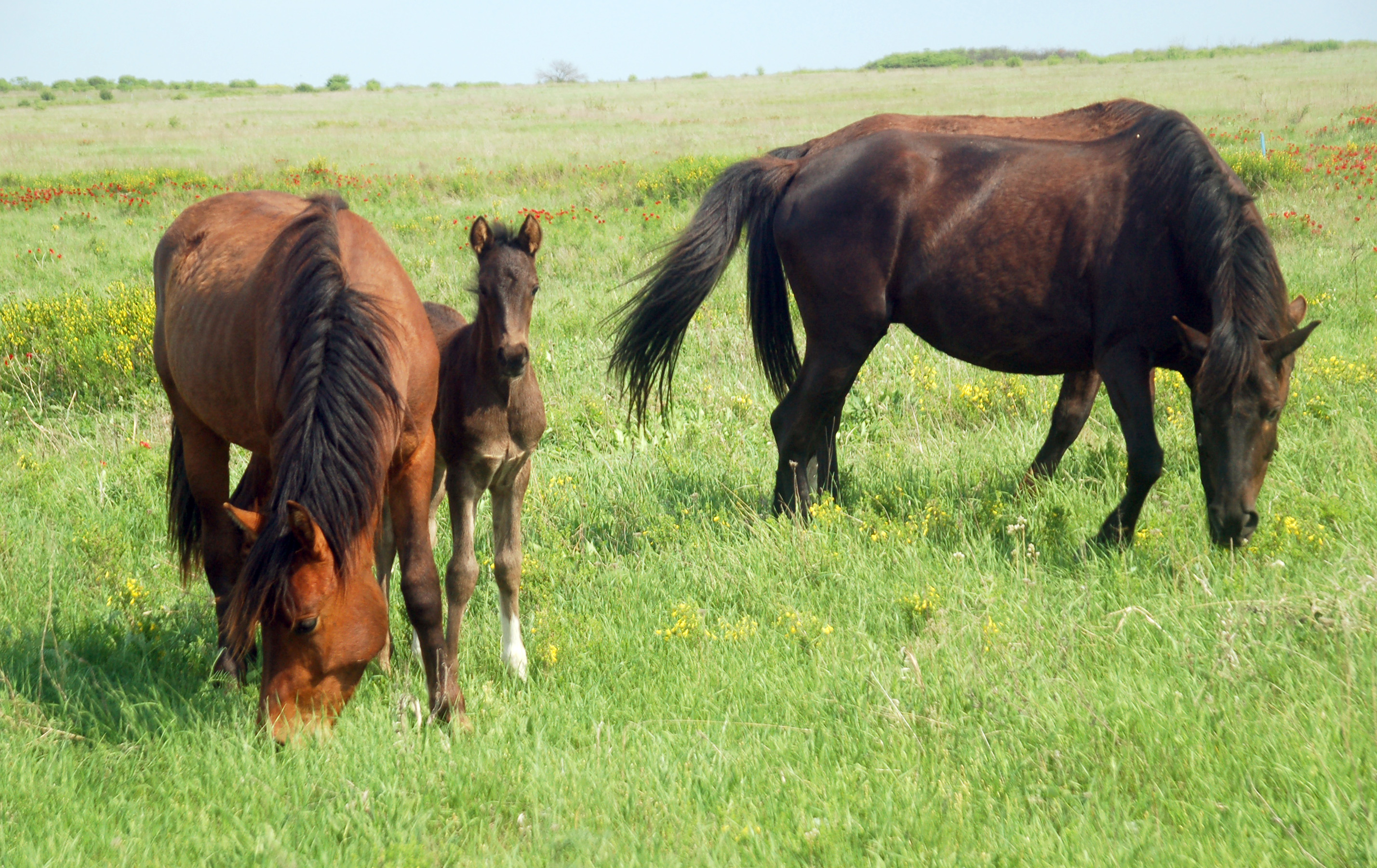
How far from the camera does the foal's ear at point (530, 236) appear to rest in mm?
3443

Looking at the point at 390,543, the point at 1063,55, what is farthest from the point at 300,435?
the point at 1063,55

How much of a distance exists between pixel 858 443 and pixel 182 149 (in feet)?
86.3

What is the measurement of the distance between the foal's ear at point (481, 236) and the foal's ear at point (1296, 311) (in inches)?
127

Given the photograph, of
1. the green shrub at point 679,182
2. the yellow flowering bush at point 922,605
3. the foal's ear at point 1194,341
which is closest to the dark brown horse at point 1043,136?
the foal's ear at point 1194,341

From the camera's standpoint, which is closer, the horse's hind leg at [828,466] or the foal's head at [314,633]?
the foal's head at [314,633]

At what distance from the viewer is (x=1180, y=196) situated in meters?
4.05

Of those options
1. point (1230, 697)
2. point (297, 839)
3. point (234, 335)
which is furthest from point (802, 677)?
point (234, 335)

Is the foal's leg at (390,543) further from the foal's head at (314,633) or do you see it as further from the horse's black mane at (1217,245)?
the horse's black mane at (1217,245)

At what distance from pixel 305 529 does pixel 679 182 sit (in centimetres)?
1409

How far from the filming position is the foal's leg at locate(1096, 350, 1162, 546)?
4.06 meters

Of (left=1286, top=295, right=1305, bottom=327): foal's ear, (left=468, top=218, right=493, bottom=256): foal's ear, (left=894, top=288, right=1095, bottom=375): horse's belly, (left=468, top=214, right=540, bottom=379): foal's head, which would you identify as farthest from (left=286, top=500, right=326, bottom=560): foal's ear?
(left=1286, top=295, right=1305, bottom=327): foal's ear

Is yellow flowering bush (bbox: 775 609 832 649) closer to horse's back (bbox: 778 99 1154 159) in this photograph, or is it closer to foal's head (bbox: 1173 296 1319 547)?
foal's head (bbox: 1173 296 1319 547)

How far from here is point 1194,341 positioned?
3.72 meters

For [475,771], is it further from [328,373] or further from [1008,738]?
[1008,738]
